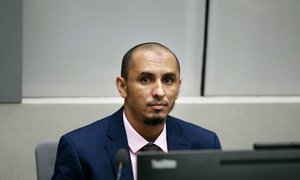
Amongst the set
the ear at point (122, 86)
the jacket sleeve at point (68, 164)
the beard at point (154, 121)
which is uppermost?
the ear at point (122, 86)

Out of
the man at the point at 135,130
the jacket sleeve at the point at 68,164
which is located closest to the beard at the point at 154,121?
the man at the point at 135,130

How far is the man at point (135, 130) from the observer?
1.78m

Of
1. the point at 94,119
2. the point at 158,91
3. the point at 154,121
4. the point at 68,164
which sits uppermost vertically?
the point at 158,91

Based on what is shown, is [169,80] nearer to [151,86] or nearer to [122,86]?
[151,86]

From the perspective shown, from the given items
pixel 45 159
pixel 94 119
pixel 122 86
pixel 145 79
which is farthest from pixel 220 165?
pixel 94 119

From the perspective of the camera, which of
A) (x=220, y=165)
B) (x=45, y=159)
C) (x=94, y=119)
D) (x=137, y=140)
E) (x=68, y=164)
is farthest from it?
(x=94, y=119)

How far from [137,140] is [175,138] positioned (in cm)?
15

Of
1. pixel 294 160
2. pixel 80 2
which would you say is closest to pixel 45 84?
pixel 80 2

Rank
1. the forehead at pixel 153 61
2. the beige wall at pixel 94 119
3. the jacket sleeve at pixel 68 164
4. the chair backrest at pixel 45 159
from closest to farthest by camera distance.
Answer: the jacket sleeve at pixel 68 164, the forehead at pixel 153 61, the chair backrest at pixel 45 159, the beige wall at pixel 94 119

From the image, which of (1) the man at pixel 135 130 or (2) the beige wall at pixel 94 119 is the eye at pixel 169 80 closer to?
(1) the man at pixel 135 130

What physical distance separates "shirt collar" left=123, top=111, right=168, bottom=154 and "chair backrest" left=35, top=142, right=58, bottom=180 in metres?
0.33

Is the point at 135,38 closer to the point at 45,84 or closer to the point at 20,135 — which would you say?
the point at 45,84

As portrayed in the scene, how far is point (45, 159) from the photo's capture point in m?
2.01

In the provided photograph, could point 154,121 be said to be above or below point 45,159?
above
